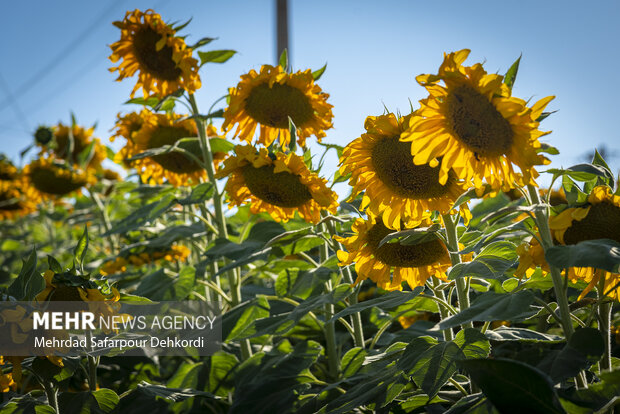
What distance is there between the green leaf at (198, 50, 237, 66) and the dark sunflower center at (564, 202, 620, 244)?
1.26 metres

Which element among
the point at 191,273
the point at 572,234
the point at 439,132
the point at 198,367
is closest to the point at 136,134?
the point at 191,273

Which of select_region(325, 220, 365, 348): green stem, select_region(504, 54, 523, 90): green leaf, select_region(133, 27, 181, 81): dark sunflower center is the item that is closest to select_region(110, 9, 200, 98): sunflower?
select_region(133, 27, 181, 81): dark sunflower center

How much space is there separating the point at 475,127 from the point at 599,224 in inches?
11.7

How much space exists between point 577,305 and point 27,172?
3017 millimetres

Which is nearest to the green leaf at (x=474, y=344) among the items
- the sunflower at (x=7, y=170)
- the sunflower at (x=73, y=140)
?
the sunflower at (x=73, y=140)

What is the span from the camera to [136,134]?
7.34ft

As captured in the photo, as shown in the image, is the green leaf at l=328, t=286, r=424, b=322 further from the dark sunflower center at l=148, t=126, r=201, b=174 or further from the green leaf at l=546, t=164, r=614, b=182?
the dark sunflower center at l=148, t=126, r=201, b=174

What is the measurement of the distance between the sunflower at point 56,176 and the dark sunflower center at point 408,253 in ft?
7.47

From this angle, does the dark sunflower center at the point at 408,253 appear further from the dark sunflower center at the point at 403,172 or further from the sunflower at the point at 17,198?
the sunflower at the point at 17,198

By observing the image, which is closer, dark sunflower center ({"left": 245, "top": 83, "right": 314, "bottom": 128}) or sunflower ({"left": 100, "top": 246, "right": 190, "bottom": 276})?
dark sunflower center ({"left": 245, "top": 83, "right": 314, "bottom": 128})

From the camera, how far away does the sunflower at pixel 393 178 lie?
1125mm

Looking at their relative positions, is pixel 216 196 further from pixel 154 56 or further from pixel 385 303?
pixel 385 303

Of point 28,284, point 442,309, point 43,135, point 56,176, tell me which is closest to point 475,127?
point 442,309

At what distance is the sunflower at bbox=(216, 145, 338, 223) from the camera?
58.6 inches
